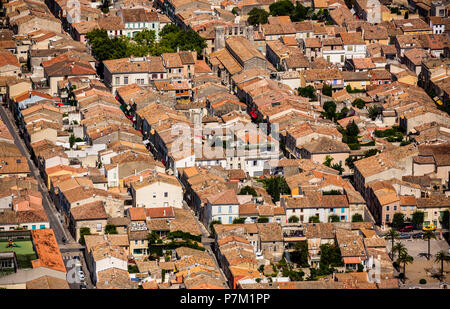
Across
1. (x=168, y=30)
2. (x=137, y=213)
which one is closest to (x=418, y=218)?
(x=137, y=213)

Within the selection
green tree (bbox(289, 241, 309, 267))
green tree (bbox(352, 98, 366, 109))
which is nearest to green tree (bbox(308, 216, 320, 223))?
green tree (bbox(289, 241, 309, 267))

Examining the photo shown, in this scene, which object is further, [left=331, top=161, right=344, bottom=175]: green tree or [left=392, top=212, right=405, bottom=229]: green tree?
[left=331, top=161, right=344, bottom=175]: green tree

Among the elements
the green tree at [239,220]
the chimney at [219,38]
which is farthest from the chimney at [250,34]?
the green tree at [239,220]

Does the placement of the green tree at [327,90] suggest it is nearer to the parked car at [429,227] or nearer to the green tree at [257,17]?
the green tree at [257,17]

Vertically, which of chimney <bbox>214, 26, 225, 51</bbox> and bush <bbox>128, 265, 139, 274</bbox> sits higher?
chimney <bbox>214, 26, 225, 51</bbox>

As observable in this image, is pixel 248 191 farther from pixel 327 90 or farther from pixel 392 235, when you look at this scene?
pixel 327 90

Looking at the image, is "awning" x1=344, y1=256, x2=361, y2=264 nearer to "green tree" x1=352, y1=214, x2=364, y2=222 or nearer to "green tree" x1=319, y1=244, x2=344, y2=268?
"green tree" x1=319, y1=244, x2=344, y2=268

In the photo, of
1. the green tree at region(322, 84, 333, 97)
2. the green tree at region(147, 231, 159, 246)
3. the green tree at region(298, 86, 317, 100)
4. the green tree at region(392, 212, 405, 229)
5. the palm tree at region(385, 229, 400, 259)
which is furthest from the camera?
the green tree at region(322, 84, 333, 97)
